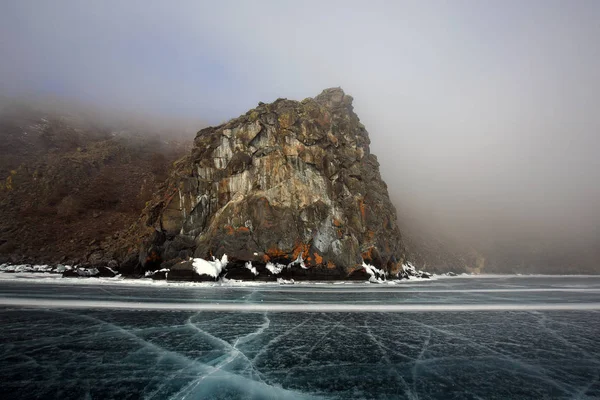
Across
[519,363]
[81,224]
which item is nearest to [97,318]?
[519,363]

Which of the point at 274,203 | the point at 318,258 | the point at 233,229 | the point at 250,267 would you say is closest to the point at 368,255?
the point at 318,258

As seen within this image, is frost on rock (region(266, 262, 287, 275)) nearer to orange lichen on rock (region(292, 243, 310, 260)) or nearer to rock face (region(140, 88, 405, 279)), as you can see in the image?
rock face (region(140, 88, 405, 279))

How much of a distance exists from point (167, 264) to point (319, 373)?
107 ft

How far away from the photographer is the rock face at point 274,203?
3478 cm

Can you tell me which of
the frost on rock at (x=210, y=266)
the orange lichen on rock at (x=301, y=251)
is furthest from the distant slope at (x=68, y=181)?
the orange lichen on rock at (x=301, y=251)

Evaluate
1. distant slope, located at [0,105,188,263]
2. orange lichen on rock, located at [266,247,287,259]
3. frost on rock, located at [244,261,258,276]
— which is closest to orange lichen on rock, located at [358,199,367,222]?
orange lichen on rock, located at [266,247,287,259]

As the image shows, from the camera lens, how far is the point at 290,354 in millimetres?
7938

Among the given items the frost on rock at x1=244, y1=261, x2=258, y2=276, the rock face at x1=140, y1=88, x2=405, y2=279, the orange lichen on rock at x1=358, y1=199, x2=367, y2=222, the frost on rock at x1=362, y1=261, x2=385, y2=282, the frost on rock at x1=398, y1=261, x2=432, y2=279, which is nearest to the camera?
the frost on rock at x1=244, y1=261, x2=258, y2=276

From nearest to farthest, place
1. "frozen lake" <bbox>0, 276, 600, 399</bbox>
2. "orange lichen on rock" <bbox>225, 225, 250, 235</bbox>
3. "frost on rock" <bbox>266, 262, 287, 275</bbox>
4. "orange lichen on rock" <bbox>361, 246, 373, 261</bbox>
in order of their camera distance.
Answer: "frozen lake" <bbox>0, 276, 600, 399</bbox>
"frost on rock" <bbox>266, 262, 287, 275</bbox>
"orange lichen on rock" <bbox>225, 225, 250, 235</bbox>
"orange lichen on rock" <bbox>361, 246, 373, 261</bbox>

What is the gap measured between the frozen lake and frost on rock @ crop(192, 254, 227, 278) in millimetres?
16997

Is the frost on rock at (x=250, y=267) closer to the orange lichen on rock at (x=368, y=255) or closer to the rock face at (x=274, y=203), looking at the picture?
the rock face at (x=274, y=203)

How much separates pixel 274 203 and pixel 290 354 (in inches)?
1146

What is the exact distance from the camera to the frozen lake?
5742 mm

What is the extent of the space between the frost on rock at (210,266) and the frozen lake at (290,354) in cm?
1700
